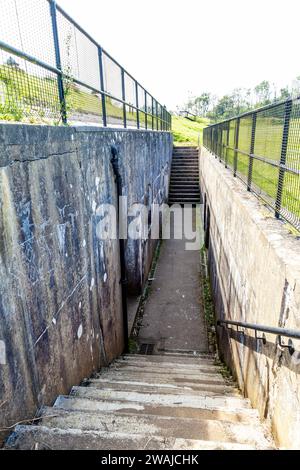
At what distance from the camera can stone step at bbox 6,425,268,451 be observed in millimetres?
2205

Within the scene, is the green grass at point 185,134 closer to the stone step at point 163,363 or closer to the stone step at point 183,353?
the stone step at point 183,353

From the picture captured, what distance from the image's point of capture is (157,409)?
3146mm

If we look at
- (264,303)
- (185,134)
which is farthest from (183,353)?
(185,134)

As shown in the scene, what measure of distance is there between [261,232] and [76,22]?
Answer: 3210mm

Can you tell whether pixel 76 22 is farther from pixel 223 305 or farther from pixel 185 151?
pixel 185 151

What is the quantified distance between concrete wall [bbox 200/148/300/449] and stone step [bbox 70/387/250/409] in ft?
0.75

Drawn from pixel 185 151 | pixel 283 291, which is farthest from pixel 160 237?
pixel 283 291

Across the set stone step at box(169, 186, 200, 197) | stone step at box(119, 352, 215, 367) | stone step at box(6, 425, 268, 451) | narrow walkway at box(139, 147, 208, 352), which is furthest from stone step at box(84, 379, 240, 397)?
stone step at box(169, 186, 200, 197)

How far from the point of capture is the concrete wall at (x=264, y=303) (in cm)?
221

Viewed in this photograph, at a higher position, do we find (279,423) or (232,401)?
(279,423)

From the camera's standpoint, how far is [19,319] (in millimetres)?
2350

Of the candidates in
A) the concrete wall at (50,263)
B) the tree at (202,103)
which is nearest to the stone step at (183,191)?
the concrete wall at (50,263)

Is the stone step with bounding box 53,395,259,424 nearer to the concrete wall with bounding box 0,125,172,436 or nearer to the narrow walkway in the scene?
the concrete wall with bounding box 0,125,172,436

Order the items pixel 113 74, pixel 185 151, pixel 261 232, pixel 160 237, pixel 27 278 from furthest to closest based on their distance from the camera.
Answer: pixel 185 151, pixel 160 237, pixel 113 74, pixel 261 232, pixel 27 278
